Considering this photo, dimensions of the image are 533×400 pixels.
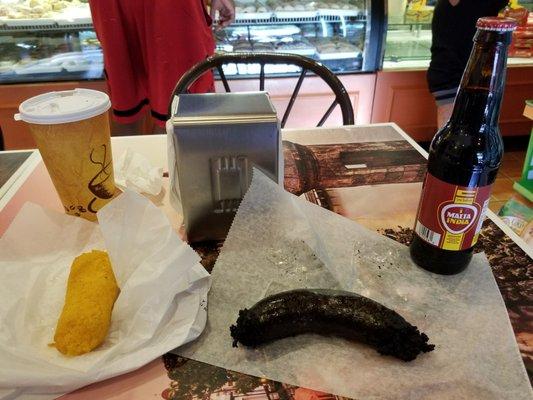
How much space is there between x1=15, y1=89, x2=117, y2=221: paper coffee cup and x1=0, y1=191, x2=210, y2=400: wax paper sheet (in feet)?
0.28

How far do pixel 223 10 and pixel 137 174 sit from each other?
1482 mm

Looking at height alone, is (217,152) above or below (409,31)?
above

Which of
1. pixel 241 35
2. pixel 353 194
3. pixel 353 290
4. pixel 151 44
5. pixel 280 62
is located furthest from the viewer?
pixel 241 35

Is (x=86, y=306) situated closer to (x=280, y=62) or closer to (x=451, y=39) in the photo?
(x=280, y=62)

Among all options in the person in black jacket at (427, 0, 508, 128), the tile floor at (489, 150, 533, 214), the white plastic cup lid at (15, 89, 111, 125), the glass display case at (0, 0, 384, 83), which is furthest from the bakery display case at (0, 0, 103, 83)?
the tile floor at (489, 150, 533, 214)

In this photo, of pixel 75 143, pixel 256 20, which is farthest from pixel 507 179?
pixel 75 143

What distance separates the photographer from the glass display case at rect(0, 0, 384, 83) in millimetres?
2533

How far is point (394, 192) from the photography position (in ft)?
3.54

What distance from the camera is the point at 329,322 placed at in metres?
0.65

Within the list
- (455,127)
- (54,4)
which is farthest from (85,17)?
(455,127)

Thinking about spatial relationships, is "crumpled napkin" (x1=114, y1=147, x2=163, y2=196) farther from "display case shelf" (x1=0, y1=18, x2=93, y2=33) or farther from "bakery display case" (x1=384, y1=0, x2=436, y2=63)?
"bakery display case" (x1=384, y1=0, x2=436, y2=63)

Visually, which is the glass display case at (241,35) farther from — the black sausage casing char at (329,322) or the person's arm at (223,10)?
the black sausage casing char at (329,322)

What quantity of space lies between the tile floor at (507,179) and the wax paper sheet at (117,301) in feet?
8.33

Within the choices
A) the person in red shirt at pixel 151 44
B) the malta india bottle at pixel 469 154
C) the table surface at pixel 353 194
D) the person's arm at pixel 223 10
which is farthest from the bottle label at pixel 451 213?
the person's arm at pixel 223 10
